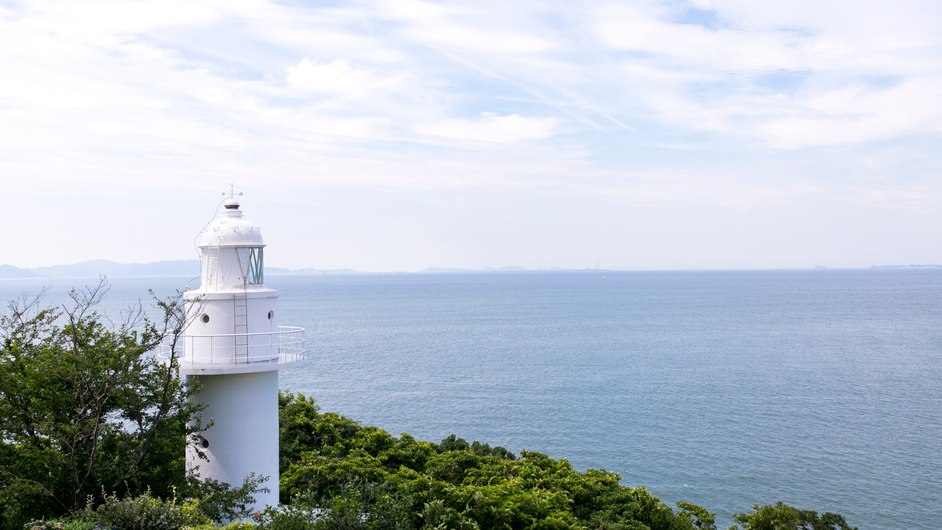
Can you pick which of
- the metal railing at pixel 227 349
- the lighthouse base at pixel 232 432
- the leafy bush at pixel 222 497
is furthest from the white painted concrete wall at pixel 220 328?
the leafy bush at pixel 222 497

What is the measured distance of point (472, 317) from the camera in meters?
105

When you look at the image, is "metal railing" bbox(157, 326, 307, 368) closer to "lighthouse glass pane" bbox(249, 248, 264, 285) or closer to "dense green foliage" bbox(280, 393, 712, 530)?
"lighthouse glass pane" bbox(249, 248, 264, 285)

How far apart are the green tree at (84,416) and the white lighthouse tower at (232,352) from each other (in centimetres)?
48

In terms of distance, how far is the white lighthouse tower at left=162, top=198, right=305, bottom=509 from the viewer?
42.7 ft

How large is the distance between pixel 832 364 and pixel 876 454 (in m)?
27.0

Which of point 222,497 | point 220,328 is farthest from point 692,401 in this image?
point 220,328

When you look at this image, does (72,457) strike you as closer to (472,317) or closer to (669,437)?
(669,437)

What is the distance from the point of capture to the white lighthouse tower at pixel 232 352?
513 inches

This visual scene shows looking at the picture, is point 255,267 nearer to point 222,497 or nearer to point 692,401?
point 222,497

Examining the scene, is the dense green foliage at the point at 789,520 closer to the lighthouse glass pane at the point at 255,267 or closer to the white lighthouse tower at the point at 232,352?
the white lighthouse tower at the point at 232,352

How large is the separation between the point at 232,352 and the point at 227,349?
0.12m

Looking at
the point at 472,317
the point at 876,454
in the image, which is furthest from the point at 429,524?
the point at 472,317

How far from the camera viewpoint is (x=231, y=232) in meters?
13.2

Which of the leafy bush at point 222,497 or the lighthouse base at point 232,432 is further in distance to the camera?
the lighthouse base at point 232,432
